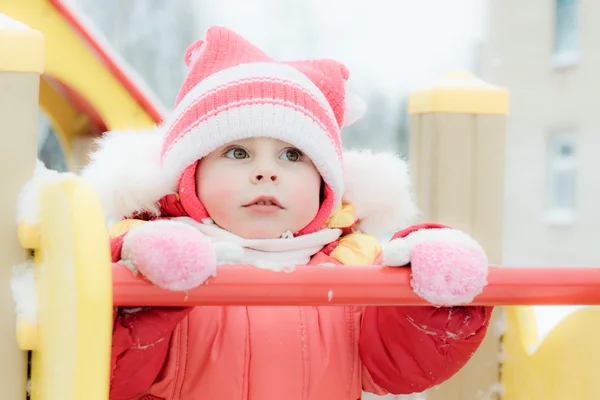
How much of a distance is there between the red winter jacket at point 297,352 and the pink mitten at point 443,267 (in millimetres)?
80

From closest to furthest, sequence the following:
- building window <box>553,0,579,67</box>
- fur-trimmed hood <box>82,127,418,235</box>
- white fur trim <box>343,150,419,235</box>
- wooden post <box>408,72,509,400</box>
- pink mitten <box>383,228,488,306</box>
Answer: pink mitten <box>383,228,488,306</box>, fur-trimmed hood <box>82,127,418,235</box>, white fur trim <box>343,150,419,235</box>, wooden post <box>408,72,509,400</box>, building window <box>553,0,579,67</box>

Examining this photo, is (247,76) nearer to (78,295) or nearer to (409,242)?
(409,242)

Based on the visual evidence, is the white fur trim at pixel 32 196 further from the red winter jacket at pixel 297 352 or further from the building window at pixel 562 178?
the building window at pixel 562 178

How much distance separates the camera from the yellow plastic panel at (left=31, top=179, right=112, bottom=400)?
0.66 metres

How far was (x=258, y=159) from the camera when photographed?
997 mm

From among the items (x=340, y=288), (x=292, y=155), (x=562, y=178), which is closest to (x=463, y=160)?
(x=292, y=155)

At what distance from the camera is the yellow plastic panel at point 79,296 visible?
660 millimetres

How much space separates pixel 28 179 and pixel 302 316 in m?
0.34

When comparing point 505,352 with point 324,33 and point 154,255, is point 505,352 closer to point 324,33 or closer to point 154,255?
point 154,255

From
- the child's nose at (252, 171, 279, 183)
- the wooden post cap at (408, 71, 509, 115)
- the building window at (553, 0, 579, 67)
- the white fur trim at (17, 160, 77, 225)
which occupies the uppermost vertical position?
the building window at (553, 0, 579, 67)

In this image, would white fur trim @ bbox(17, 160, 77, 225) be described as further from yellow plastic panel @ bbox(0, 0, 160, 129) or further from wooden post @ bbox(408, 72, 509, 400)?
yellow plastic panel @ bbox(0, 0, 160, 129)

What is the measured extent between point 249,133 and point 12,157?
267mm

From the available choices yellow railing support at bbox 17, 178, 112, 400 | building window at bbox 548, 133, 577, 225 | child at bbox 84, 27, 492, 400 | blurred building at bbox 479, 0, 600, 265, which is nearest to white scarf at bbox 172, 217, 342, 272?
child at bbox 84, 27, 492, 400

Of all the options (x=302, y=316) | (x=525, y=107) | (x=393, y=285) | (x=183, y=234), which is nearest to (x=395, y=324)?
(x=302, y=316)
